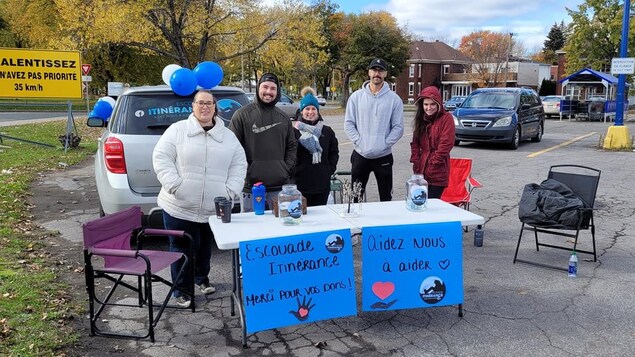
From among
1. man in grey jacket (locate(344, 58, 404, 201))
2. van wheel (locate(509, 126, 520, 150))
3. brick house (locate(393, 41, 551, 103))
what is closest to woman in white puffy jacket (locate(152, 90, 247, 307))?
man in grey jacket (locate(344, 58, 404, 201))

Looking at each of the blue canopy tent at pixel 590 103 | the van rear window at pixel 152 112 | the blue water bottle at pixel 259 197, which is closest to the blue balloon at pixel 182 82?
the van rear window at pixel 152 112

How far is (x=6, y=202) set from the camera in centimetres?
771

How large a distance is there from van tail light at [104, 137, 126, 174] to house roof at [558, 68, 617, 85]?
2782 cm

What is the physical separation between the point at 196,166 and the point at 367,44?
43.6 meters

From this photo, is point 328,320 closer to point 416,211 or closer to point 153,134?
point 416,211

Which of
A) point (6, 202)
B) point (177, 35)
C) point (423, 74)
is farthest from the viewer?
point (423, 74)

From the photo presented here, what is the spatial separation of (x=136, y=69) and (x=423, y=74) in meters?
47.6

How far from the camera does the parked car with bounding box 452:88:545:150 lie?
1485cm

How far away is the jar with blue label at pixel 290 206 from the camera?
3801 millimetres

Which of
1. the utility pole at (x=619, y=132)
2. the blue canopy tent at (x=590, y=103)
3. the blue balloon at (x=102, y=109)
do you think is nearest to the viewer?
the blue balloon at (x=102, y=109)

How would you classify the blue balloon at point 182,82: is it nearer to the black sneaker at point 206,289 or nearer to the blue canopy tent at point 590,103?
the black sneaker at point 206,289

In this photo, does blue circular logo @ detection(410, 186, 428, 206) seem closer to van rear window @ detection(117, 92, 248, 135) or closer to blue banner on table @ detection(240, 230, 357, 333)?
blue banner on table @ detection(240, 230, 357, 333)

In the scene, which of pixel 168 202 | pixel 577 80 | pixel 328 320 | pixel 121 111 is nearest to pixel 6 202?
pixel 121 111

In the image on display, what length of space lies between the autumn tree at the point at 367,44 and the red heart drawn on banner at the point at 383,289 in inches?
1661
